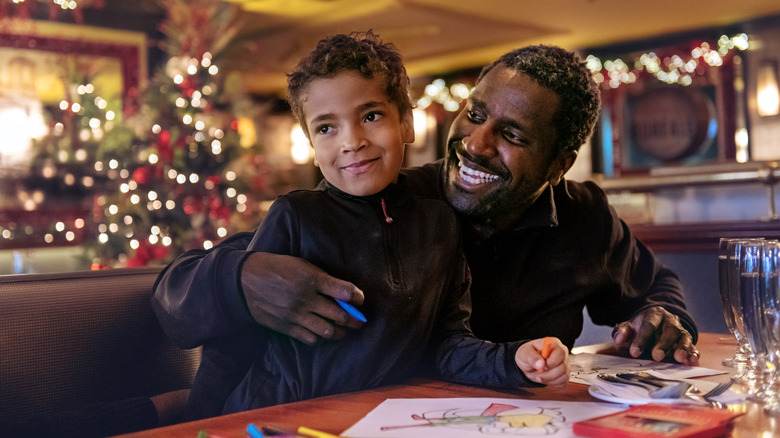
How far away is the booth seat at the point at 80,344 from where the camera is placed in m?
1.19

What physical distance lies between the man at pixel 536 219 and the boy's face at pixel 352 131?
0.21 metres

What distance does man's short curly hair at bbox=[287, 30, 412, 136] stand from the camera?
1.17 metres

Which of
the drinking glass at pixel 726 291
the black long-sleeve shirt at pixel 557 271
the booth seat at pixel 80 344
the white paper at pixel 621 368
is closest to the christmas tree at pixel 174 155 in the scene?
the booth seat at pixel 80 344

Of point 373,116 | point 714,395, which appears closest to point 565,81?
point 373,116

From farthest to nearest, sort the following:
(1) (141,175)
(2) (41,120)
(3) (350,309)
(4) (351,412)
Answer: (2) (41,120) < (1) (141,175) < (3) (350,309) < (4) (351,412)

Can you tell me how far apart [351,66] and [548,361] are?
547 mm

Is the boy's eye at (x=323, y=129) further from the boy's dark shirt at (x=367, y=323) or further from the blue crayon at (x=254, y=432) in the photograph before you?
the blue crayon at (x=254, y=432)

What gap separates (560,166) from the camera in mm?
1555

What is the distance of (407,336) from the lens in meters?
1.13

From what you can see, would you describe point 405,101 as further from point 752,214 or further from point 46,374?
point 752,214

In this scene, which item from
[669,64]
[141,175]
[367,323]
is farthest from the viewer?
[669,64]

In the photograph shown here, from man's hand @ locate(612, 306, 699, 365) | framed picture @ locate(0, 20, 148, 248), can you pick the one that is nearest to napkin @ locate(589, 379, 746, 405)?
man's hand @ locate(612, 306, 699, 365)

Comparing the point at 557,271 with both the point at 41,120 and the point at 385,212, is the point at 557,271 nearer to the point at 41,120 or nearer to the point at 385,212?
the point at 385,212

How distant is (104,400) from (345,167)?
1.97ft
